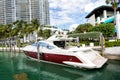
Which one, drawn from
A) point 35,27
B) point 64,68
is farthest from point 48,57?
point 35,27

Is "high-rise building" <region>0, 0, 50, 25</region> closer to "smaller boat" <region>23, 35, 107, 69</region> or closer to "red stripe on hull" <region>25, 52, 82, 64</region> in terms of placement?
"smaller boat" <region>23, 35, 107, 69</region>

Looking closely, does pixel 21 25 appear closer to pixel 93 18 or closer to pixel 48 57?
pixel 93 18

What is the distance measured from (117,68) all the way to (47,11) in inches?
5691

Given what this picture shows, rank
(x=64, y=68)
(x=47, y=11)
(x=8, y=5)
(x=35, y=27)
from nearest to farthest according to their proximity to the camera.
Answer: (x=64, y=68)
(x=35, y=27)
(x=8, y=5)
(x=47, y=11)

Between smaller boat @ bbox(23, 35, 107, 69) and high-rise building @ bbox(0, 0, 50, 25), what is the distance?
386ft

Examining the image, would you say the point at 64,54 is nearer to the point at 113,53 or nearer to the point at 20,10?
the point at 113,53

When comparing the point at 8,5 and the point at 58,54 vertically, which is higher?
the point at 8,5

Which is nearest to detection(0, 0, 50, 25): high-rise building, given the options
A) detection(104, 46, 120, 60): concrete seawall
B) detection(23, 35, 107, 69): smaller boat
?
detection(23, 35, 107, 69): smaller boat

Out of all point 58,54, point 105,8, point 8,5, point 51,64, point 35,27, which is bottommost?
point 51,64

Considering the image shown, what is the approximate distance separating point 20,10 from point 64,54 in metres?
128

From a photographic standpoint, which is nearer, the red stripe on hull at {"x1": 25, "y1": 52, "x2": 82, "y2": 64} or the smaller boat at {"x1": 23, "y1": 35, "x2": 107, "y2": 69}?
the smaller boat at {"x1": 23, "y1": 35, "x2": 107, "y2": 69}

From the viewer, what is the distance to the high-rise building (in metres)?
136


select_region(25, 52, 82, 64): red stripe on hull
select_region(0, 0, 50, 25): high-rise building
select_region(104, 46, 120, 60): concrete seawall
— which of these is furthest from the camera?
select_region(0, 0, 50, 25): high-rise building

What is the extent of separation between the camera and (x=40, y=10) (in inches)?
5817
